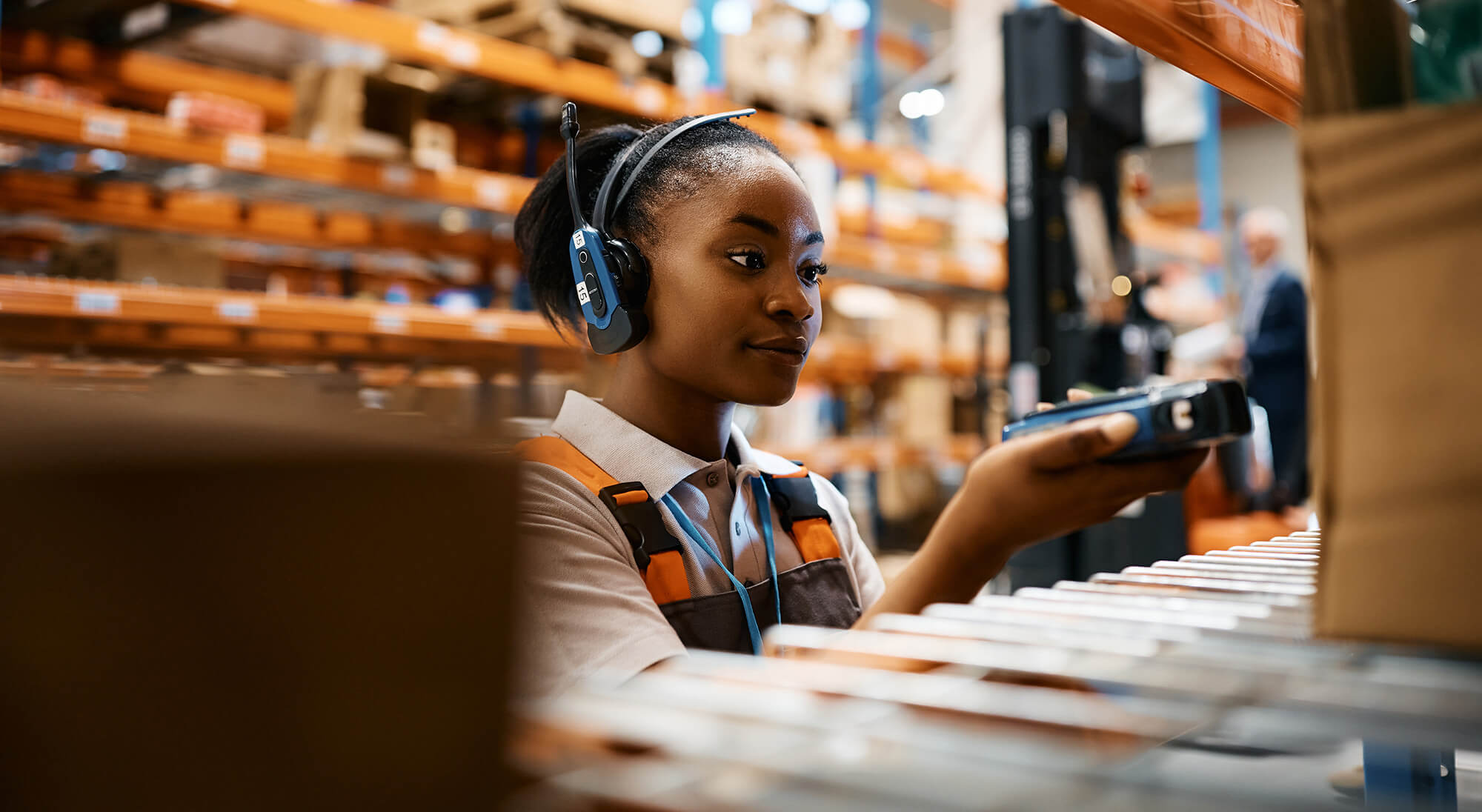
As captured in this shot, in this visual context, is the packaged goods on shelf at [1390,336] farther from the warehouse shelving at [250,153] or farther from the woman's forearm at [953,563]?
the warehouse shelving at [250,153]

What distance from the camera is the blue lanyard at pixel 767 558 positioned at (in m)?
1.11

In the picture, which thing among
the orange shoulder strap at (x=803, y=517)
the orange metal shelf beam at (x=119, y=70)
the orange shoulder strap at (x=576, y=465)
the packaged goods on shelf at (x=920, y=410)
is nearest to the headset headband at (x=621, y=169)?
the orange shoulder strap at (x=576, y=465)

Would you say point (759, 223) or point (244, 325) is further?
point (244, 325)

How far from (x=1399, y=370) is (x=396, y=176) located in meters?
3.03

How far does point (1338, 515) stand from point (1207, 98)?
919 centimetres

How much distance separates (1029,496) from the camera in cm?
66

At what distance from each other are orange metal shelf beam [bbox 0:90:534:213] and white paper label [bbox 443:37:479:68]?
33cm

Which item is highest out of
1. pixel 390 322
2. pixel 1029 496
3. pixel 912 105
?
pixel 912 105

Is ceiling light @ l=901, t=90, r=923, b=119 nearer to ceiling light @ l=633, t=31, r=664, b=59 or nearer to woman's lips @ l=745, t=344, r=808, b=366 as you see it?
ceiling light @ l=633, t=31, r=664, b=59

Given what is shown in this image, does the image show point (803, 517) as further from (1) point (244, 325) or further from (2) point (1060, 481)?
(1) point (244, 325)

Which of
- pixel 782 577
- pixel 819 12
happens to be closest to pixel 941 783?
pixel 782 577

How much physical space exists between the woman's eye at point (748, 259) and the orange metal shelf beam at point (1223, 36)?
0.52 meters

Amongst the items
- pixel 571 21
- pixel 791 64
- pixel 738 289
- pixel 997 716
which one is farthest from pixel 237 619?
pixel 791 64

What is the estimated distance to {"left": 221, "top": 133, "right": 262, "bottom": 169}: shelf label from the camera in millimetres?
2727
